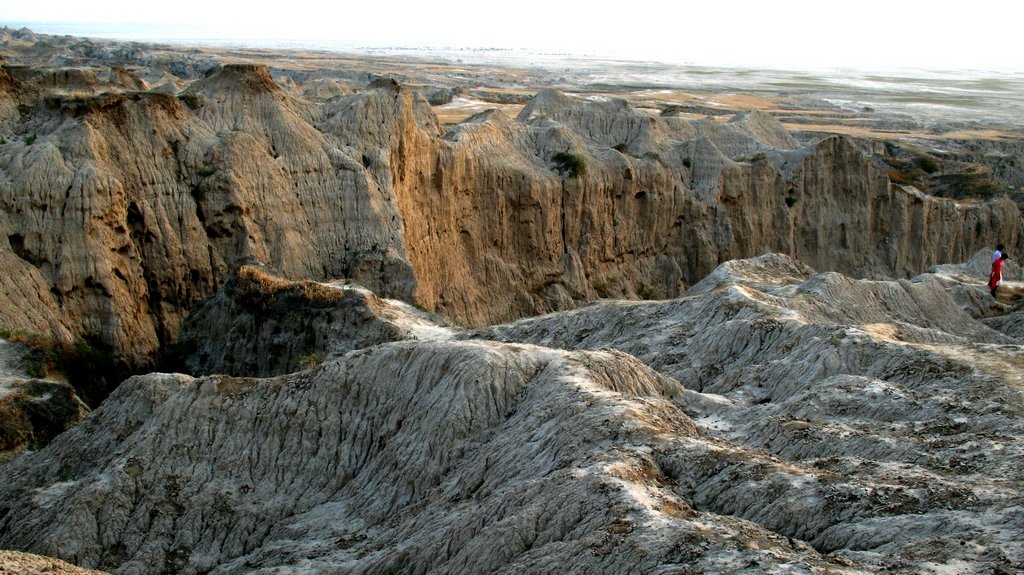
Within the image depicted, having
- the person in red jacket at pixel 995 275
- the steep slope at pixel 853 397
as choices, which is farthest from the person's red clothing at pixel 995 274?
the steep slope at pixel 853 397

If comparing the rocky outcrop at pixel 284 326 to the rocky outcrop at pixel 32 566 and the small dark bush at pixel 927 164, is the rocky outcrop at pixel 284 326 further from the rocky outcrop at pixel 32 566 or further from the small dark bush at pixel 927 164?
the small dark bush at pixel 927 164

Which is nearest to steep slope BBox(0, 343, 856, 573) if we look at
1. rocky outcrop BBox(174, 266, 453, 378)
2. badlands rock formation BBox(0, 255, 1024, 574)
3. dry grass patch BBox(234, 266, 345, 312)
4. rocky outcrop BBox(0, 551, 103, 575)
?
badlands rock formation BBox(0, 255, 1024, 574)

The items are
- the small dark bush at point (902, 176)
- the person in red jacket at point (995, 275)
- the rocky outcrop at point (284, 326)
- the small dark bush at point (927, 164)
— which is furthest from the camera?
the small dark bush at point (927, 164)

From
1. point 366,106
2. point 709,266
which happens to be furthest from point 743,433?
point 709,266

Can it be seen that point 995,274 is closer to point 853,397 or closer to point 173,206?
point 853,397

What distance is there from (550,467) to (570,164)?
86.9 ft

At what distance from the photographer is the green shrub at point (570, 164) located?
39.2 metres

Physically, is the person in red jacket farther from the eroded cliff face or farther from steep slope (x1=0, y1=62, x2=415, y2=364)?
steep slope (x1=0, y1=62, x2=415, y2=364)

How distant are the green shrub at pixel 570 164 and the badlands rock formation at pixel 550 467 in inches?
754

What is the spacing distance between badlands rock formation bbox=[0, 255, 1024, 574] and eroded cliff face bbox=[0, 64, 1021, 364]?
10.7m

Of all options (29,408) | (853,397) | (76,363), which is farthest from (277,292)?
(853,397)

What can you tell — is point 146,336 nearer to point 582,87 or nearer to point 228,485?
point 228,485

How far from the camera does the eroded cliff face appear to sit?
27250 mm

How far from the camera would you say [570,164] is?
39.4m
